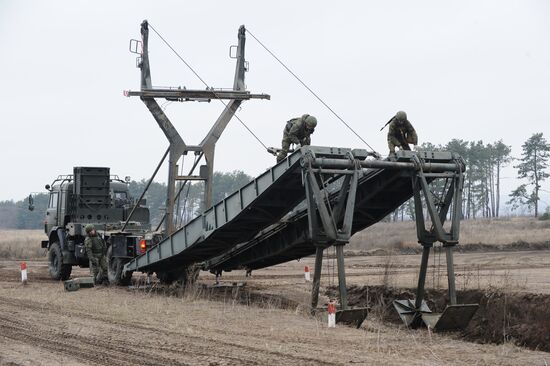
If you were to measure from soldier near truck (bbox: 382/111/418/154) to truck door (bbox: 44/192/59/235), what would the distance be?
476 inches

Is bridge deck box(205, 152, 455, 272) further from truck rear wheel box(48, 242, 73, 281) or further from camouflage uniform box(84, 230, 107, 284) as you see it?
truck rear wheel box(48, 242, 73, 281)

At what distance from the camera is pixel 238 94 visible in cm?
2048

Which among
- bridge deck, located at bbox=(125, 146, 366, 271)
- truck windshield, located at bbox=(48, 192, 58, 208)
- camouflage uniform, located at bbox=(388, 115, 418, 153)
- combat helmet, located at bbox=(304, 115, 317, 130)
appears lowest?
bridge deck, located at bbox=(125, 146, 366, 271)

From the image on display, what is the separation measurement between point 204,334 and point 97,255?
10.1 m

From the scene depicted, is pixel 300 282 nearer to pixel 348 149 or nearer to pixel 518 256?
pixel 348 149

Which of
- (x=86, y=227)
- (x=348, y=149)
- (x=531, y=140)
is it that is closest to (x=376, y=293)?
(x=348, y=149)

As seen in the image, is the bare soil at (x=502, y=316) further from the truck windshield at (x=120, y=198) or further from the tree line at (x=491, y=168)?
the tree line at (x=491, y=168)

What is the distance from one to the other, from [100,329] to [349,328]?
4224 mm

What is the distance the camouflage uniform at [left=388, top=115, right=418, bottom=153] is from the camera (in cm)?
1536

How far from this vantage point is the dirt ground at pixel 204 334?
9.56m

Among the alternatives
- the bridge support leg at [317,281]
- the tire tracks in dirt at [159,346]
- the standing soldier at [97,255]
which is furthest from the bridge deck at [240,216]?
the tire tracks in dirt at [159,346]

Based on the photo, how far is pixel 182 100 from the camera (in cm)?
2023

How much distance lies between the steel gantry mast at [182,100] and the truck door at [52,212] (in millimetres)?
5108

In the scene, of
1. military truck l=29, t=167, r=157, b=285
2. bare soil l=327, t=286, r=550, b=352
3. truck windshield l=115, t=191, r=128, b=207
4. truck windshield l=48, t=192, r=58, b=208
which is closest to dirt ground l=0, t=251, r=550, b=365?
bare soil l=327, t=286, r=550, b=352
